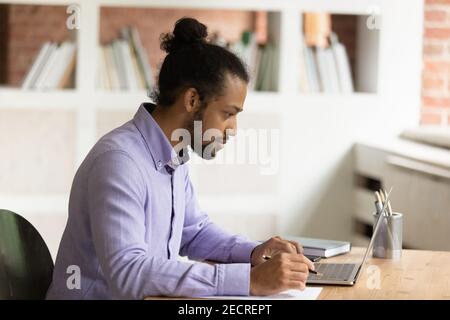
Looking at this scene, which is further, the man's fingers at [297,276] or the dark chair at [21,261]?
the dark chair at [21,261]

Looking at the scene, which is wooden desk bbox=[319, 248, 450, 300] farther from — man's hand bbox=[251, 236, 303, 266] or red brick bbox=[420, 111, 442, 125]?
red brick bbox=[420, 111, 442, 125]

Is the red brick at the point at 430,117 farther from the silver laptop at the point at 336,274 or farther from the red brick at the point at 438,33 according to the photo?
the silver laptop at the point at 336,274

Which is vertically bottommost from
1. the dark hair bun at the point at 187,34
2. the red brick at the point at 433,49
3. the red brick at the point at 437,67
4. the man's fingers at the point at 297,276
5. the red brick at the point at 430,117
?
the man's fingers at the point at 297,276

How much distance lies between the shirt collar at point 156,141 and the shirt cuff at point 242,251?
0.83 ft

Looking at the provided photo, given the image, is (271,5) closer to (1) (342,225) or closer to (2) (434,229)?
(1) (342,225)

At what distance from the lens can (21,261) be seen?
5.40ft

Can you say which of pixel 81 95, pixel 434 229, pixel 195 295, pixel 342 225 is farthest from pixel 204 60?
pixel 342 225

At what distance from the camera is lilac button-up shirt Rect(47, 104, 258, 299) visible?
1423 millimetres

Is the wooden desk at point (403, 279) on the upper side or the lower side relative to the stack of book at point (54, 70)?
lower

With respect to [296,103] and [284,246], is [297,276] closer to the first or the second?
[284,246]

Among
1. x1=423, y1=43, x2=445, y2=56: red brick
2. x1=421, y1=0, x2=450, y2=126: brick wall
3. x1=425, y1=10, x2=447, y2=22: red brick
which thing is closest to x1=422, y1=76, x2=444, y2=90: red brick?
x1=421, y1=0, x2=450, y2=126: brick wall

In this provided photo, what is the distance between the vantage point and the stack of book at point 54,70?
368cm

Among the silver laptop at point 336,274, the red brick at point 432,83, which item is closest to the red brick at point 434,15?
the red brick at point 432,83
